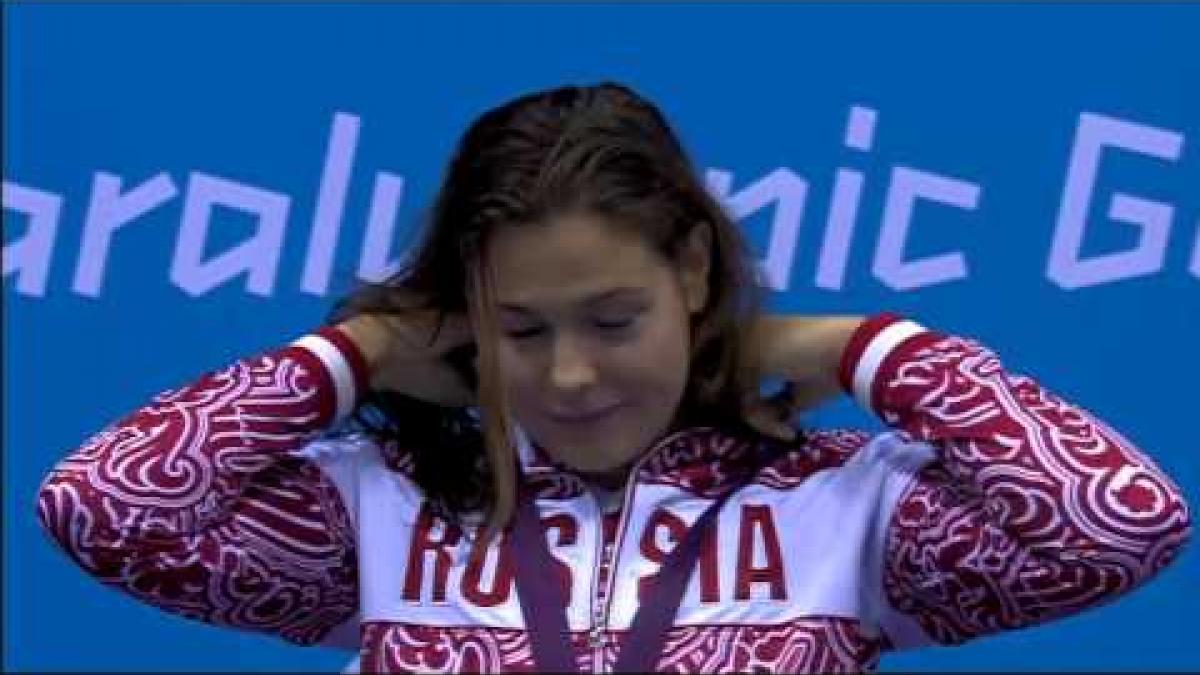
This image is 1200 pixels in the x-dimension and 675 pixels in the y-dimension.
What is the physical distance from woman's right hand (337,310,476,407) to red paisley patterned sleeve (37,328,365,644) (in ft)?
0.06

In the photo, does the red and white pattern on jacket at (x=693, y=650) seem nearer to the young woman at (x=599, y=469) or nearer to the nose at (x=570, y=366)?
the young woman at (x=599, y=469)

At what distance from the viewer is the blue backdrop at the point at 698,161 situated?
157 centimetres

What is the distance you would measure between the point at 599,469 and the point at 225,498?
22 cm

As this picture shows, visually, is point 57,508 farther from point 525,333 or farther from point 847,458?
point 847,458

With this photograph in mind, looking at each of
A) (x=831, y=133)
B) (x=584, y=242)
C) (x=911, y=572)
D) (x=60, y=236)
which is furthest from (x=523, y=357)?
(x=60, y=236)

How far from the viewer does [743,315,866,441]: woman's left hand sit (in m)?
1.24

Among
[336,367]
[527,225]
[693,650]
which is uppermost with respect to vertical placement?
[527,225]

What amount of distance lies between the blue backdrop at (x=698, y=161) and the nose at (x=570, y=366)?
37cm

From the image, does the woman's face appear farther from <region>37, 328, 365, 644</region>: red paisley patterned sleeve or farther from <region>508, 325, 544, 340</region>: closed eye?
<region>37, 328, 365, 644</region>: red paisley patterned sleeve

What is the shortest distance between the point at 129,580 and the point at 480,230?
29 centimetres

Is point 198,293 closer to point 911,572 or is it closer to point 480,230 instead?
point 480,230

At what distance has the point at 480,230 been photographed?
1213 millimetres

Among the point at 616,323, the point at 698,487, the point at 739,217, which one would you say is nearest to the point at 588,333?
the point at 616,323

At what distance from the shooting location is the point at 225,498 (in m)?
1.26
